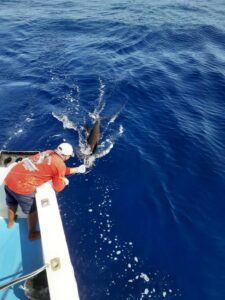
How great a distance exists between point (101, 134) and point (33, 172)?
5275 mm

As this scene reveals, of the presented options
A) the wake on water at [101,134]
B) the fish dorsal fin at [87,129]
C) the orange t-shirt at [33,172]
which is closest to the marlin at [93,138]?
the wake on water at [101,134]

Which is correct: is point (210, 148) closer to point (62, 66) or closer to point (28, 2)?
point (62, 66)

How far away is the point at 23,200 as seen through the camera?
5.95 meters

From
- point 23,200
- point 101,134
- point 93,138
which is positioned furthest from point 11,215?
point 101,134

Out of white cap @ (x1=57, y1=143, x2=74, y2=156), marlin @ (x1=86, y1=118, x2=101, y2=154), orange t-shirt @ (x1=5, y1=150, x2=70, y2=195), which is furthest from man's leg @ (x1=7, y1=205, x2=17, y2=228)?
marlin @ (x1=86, y1=118, x2=101, y2=154)

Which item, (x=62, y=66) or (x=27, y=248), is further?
(x=62, y=66)

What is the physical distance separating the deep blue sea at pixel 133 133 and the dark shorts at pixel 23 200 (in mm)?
1650

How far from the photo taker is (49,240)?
5199 millimetres

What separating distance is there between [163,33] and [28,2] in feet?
43.6

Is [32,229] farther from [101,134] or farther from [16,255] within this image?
[101,134]

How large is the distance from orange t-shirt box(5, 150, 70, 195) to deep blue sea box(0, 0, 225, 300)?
82.2 inches

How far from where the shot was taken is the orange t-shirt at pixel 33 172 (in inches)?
228

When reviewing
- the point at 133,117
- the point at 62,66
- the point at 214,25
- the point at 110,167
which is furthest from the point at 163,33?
the point at 110,167

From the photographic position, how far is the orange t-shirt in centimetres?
579
